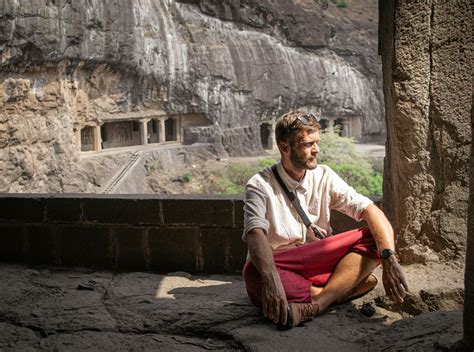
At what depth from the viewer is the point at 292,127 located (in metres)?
3.12

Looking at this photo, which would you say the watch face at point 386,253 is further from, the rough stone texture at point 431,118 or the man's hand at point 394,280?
the rough stone texture at point 431,118

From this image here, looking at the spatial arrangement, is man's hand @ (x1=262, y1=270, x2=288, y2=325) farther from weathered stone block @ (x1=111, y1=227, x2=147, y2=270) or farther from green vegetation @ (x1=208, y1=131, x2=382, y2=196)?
green vegetation @ (x1=208, y1=131, x2=382, y2=196)

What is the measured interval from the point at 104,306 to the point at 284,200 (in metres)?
1.34

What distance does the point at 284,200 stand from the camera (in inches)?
126

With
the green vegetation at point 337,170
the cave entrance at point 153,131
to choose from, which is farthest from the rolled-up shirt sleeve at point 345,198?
the cave entrance at point 153,131

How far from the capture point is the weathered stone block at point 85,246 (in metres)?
4.68

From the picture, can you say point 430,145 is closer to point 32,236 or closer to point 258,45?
point 32,236

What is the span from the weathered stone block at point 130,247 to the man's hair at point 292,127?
6.14 feet

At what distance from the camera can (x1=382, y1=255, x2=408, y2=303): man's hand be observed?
291 centimetres

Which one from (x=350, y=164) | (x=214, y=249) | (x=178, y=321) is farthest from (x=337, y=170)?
(x=178, y=321)

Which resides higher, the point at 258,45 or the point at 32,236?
the point at 258,45

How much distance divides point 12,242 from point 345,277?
9.98ft

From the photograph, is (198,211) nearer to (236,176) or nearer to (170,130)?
(236,176)

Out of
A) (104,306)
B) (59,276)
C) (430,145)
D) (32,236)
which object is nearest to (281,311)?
(104,306)
